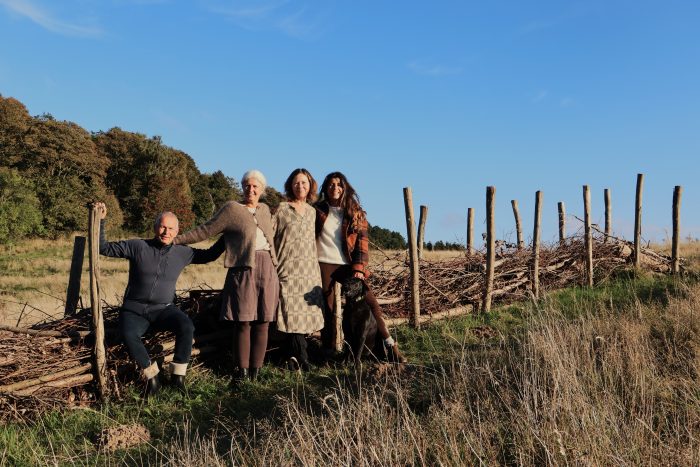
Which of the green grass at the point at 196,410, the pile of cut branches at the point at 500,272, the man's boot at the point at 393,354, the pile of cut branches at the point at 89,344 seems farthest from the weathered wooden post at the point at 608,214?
the man's boot at the point at 393,354

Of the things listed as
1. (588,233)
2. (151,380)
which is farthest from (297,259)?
(588,233)

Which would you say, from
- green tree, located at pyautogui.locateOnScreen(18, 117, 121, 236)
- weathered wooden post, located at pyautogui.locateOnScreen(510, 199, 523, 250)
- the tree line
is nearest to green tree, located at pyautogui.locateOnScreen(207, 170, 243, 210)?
the tree line

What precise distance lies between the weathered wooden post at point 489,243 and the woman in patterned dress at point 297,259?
397cm

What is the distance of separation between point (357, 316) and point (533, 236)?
6.20m

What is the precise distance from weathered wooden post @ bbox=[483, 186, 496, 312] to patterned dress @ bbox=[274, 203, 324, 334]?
4.02 metres

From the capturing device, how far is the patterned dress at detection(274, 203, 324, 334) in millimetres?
5727

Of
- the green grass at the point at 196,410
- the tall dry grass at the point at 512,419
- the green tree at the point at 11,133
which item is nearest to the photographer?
the tall dry grass at the point at 512,419

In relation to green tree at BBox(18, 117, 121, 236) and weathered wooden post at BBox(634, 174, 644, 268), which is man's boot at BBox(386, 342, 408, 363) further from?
green tree at BBox(18, 117, 121, 236)

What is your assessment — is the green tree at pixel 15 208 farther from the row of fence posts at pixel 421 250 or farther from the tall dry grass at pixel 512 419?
the tall dry grass at pixel 512 419

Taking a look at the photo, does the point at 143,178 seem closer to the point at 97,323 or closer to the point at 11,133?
the point at 11,133


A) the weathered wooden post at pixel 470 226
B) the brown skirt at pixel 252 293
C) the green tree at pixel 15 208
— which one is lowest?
the brown skirt at pixel 252 293

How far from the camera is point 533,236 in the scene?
10852mm

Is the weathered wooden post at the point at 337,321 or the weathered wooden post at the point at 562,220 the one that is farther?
the weathered wooden post at the point at 562,220

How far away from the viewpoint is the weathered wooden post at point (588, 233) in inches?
471
